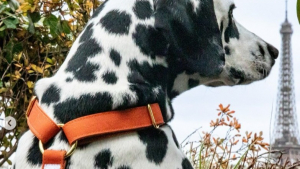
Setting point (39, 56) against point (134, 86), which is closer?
point (134, 86)

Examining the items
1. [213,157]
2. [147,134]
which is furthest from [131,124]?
[213,157]

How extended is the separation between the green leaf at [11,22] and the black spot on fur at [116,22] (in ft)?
5.67

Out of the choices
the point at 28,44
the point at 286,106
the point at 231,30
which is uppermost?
the point at 231,30

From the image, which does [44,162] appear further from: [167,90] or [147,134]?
[167,90]

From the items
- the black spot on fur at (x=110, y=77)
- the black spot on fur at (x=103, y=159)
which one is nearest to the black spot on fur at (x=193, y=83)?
the black spot on fur at (x=110, y=77)

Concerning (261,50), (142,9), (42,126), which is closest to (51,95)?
(42,126)

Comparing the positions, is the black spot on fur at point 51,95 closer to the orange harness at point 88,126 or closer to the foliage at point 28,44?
the orange harness at point 88,126

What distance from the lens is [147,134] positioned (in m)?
1.72

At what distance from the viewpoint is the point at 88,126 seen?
5.41 feet

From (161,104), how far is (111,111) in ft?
0.67

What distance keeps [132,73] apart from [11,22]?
194cm

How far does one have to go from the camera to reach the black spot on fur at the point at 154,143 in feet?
5.51

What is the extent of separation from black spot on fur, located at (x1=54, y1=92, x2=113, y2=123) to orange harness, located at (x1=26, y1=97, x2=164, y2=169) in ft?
0.08

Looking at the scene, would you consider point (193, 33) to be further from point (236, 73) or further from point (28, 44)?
point (28, 44)
